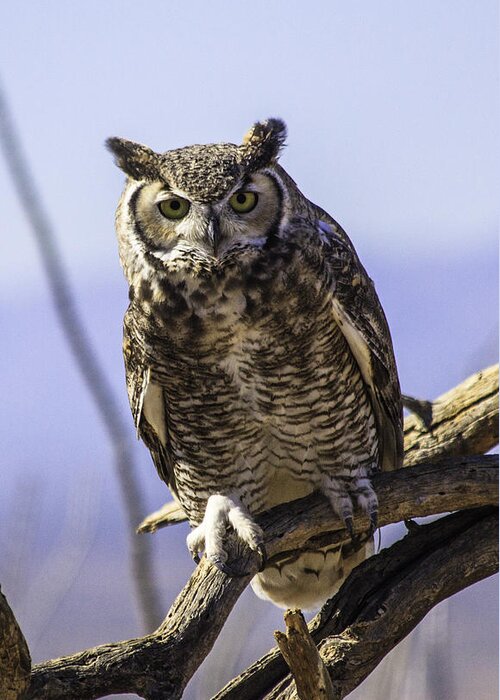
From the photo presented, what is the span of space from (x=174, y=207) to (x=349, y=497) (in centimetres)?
75

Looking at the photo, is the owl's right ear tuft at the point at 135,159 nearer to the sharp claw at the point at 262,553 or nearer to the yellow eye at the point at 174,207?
the yellow eye at the point at 174,207

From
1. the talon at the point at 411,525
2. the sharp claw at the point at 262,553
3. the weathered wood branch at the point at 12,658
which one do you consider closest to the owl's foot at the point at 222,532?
the sharp claw at the point at 262,553

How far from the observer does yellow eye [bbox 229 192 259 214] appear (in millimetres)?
1851

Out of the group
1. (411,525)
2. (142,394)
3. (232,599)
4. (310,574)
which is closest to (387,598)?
(411,525)

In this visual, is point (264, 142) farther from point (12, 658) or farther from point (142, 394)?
point (12, 658)

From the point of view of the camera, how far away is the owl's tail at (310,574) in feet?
7.68

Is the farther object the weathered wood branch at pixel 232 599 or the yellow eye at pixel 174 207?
the yellow eye at pixel 174 207

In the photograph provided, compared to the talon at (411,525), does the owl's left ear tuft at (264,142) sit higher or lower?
higher

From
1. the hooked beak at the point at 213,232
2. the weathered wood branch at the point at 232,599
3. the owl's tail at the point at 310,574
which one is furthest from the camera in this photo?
the owl's tail at the point at 310,574

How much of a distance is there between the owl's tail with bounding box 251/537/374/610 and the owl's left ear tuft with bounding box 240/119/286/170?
983 millimetres

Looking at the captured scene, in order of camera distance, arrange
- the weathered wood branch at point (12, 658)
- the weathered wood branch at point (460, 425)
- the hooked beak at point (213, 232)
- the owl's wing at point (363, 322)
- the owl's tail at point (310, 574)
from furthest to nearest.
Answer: the weathered wood branch at point (460, 425) < the owl's tail at point (310, 574) < the owl's wing at point (363, 322) < the hooked beak at point (213, 232) < the weathered wood branch at point (12, 658)

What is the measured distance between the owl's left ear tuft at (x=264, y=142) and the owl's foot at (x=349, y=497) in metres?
0.73

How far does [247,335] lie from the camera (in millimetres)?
1903

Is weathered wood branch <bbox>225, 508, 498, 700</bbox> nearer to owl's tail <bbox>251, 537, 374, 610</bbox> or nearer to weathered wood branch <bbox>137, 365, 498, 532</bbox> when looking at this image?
owl's tail <bbox>251, 537, 374, 610</bbox>
